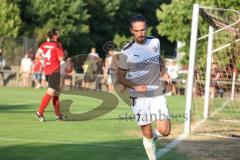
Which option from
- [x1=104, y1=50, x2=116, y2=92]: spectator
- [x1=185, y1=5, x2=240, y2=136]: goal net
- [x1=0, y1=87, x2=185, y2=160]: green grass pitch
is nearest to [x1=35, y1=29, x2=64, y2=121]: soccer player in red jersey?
[x1=0, y1=87, x2=185, y2=160]: green grass pitch

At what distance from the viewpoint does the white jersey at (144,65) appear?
866 centimetres

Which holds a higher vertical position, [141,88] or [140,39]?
[140,39]

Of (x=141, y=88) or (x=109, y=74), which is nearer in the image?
(x=141, y=88)

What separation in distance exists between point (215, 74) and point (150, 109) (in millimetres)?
15271

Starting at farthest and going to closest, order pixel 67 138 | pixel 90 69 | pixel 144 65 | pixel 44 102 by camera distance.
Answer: pixel 90 69
pixel 44 102
pixel 67 138
pixel 144 65

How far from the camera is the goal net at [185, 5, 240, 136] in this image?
506 inches

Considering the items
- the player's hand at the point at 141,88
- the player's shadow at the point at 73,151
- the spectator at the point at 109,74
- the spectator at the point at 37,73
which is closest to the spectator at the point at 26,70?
the spectator at the point at 37,73

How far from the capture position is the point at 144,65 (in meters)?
8.77

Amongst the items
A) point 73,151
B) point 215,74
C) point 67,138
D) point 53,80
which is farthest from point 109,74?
point 73,151

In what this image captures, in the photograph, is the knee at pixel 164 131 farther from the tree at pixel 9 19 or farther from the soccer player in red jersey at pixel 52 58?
the tree at pixel 9 19

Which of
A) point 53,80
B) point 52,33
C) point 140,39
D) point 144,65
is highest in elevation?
point 52,33

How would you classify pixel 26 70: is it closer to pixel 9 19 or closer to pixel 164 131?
pixel 9 19

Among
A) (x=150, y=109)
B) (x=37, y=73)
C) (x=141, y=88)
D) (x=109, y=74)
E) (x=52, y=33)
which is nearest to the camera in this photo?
(x=141, y=88)

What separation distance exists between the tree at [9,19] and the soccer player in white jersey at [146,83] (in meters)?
32.0
